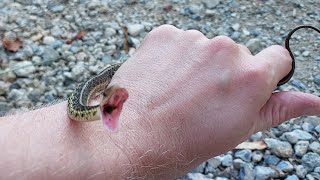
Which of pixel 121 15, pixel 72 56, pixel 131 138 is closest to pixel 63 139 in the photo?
pixel 131 138

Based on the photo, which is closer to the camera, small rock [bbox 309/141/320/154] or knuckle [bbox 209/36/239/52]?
knuckle [bbox 209/36/239/52]

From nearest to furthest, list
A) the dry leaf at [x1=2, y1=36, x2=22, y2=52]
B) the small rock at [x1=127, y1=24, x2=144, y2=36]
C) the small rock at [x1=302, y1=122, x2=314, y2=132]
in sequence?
the small rock at [x1=302, y1=122, x2=314, y2=132] → the dry leaf at [x1=2, y1=36, x2=22, y2=52] → the small rock at [x1=127, y1=24, x2=144, y2=36]

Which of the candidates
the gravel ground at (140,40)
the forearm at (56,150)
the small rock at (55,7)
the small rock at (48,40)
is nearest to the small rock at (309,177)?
the gravel ground at (140,40)

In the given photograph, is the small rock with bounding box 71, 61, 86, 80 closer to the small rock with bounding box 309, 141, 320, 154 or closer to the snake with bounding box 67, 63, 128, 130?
the snake with bounding box 67, 63, 128, 130

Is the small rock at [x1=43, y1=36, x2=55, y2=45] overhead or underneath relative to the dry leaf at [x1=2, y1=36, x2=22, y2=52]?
overhead

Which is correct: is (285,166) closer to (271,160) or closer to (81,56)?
(271,160)

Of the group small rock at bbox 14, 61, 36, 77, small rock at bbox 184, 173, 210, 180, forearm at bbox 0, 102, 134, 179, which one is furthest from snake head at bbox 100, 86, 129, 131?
small rock at bbox 14, 61, 36, 77

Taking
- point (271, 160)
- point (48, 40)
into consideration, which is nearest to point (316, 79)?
point (271, 160)
